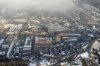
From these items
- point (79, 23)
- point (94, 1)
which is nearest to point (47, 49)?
point (79, 23)

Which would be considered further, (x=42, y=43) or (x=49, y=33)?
(x=49, y=33)

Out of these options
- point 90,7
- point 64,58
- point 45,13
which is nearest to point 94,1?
point 90,7

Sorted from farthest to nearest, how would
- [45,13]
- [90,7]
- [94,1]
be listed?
1. [94,1]
2. [90,7]
3. [45,13]

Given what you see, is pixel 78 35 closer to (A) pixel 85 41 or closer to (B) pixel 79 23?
(A) pixel 85 41

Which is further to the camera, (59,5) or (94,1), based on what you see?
(94,1)

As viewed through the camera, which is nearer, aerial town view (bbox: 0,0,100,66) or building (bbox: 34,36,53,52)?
aerial town view (bbox: 0,0,100,66)

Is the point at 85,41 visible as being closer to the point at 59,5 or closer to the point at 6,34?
the point at 6,34

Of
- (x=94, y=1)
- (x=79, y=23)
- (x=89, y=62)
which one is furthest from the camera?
(x=94, y=1)

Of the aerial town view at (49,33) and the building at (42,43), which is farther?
the building at (42,43)
